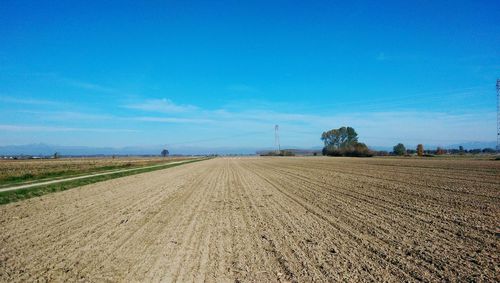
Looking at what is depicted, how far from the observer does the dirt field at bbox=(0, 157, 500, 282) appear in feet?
21.5

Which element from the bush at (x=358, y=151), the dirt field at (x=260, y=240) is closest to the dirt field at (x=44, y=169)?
the dirt field at (x=260, y=240)

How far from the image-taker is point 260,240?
893cm

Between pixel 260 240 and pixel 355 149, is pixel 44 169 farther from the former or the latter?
pixel 355 149

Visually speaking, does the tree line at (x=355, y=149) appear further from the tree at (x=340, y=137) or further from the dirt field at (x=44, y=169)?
the dirt field at (x=44, y=169)

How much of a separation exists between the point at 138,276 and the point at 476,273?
563 centimetres

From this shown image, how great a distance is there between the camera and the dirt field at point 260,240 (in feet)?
21.5

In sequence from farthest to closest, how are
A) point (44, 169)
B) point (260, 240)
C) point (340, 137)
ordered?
point (340, 137), point (44, 169), point (260, 240)

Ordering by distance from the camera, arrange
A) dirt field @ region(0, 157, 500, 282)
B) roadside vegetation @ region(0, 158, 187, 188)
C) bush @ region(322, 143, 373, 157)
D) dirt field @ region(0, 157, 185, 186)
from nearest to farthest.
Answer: dirt field @ region(0, 157, 500, 282), roadside vegetation @ region(0, 158, 187, 188), dirt field @ region(0, 157, 185, 186), bush @ region(322, 143, 373, 157)

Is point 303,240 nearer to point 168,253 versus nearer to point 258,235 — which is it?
point 258,235

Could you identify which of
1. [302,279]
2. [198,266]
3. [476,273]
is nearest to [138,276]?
[198,266]

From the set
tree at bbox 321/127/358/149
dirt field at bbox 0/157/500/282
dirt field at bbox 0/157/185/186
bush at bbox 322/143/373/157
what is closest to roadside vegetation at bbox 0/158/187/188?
dirt field at bbox 0/157/185/186

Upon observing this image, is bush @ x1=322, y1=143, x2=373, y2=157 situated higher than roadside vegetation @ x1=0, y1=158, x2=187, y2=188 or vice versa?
bush @ x1=322, y1=143, x2=373, y2=157

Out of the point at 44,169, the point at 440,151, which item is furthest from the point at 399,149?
the point at 44,169

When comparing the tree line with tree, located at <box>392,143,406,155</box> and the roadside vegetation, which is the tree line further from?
the roadside vegetation
